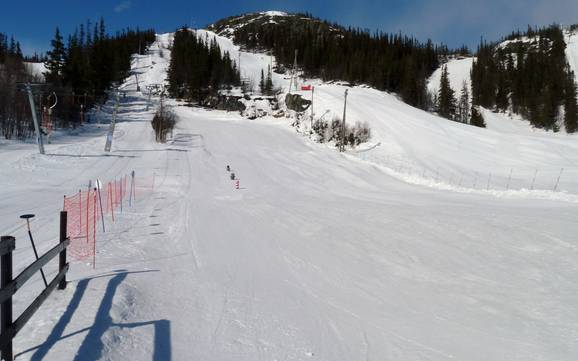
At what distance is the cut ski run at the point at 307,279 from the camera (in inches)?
200

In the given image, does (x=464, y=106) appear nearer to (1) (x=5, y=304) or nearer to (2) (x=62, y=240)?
(2) (x=62, y=240)

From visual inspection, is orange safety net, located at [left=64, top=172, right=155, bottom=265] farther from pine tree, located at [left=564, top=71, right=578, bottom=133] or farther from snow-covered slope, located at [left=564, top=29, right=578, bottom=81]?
snow-covered slope, located at [left=564, top=29, right=578, bottom=81]

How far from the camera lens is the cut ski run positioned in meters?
5.08

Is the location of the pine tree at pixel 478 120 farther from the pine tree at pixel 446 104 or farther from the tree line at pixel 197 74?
the tree line at pixel 197 74

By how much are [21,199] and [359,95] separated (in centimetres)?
5595

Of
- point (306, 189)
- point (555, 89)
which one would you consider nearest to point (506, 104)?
point (555, 89)

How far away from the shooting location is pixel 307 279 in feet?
26.3

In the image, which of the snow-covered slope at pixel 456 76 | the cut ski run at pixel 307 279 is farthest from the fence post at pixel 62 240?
the snow-covered slope at pixel 456 76

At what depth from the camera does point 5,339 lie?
3594 mm

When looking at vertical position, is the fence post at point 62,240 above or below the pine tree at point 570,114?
below

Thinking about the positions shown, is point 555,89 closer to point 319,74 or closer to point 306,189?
point 319,74

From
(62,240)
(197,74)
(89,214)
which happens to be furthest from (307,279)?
(197,74)

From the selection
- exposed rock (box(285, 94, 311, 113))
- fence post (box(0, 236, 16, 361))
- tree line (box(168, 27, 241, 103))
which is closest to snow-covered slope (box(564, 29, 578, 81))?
exposed rock (box(285, 94, 311, 113))

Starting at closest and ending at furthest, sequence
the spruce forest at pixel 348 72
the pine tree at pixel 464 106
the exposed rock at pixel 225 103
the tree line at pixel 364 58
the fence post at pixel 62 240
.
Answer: the fence post at pixel 62 240
the spruce forest at pixel 348 72
the exposed rock at pixel 225 103
the pine tree at pixel 464 106
the tree line at pixel 364 58
